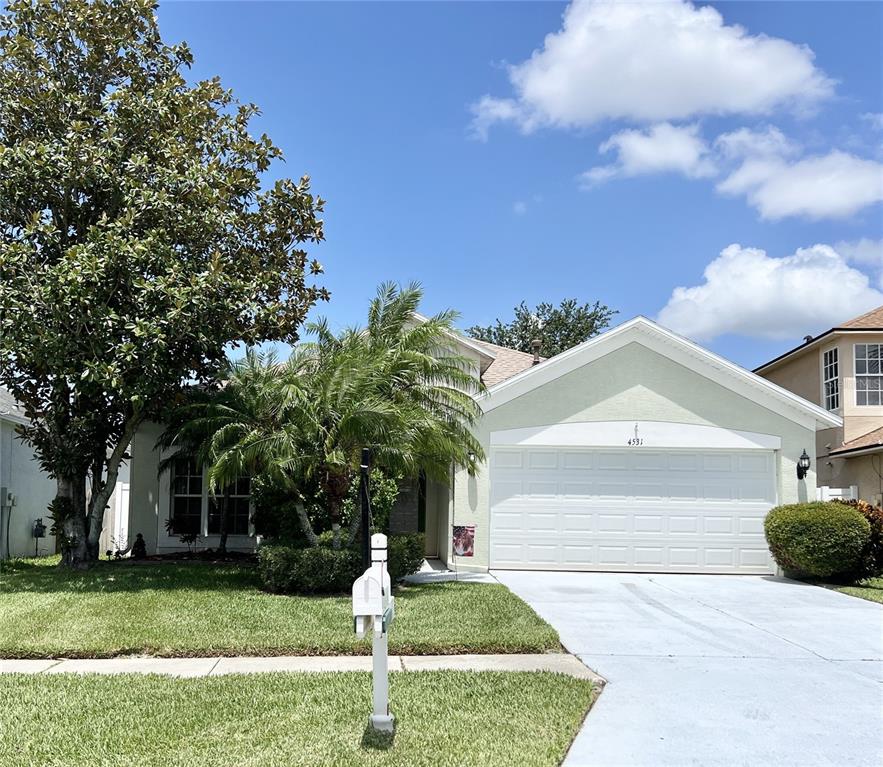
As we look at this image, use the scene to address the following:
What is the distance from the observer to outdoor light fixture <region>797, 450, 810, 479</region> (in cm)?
1455

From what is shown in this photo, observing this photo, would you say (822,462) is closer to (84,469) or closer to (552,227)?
(552,227)

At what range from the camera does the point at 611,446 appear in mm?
14828

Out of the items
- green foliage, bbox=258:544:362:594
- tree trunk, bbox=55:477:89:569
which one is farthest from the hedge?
tree trunk, bbox=55:477:89:569

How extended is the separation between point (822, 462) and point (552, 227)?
8.94 metres

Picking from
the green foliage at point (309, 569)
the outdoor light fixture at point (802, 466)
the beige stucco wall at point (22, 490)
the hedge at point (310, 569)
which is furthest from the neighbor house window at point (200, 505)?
the outdoor light fixture at point (802, 466)

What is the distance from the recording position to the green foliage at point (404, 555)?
11.6m

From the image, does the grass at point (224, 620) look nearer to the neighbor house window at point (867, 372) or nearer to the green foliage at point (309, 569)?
the green foliage at point (309, 569)

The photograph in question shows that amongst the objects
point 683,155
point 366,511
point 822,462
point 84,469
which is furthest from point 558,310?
point 366,511

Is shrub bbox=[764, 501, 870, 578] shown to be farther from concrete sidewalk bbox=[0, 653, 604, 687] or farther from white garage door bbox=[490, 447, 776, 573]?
concrete sidewalk bbox=[0, 653, 604, 687]

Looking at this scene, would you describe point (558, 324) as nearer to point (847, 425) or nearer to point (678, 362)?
point (847, 425)

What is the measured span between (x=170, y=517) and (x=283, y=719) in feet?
38.8

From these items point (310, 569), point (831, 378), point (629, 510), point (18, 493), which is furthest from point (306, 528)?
point (831, 378)

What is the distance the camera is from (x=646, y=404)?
48.9 feet

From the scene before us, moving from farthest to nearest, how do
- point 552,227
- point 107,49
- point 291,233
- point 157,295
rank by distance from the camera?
point 552,227, point 291,233, point 107,49, point 157,295
